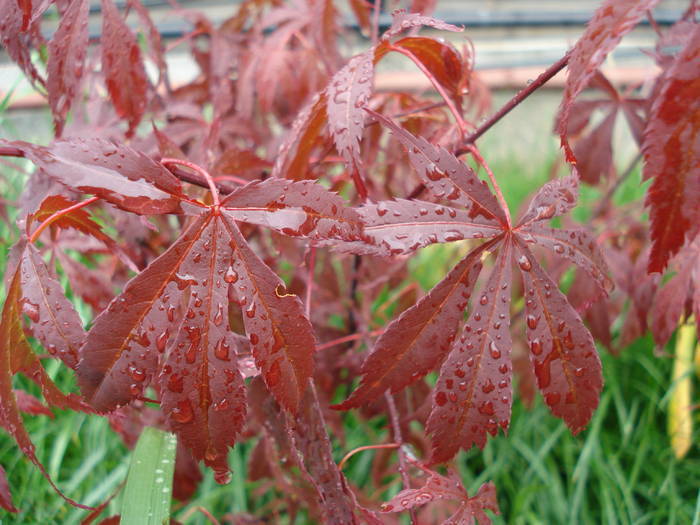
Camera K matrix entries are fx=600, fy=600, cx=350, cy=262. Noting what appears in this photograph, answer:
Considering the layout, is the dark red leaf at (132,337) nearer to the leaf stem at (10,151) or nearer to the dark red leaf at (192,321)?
the dark red leaf at (192,321)

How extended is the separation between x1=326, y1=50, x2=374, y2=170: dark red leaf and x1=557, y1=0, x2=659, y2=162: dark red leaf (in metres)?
0.18

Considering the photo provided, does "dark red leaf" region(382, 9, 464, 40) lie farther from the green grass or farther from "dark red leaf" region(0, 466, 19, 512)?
the green grass

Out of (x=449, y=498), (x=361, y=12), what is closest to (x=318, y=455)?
(x=449, y=498)

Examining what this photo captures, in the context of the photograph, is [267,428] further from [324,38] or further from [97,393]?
[324,38]

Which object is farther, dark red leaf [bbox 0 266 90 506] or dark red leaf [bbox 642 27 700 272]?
dark red leaf [bbox 0 266 90 506]

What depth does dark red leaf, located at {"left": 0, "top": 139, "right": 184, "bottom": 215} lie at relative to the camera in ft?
1.44

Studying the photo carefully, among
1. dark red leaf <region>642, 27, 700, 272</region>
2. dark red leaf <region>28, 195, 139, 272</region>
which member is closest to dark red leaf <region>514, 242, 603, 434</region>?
dark red leaf <region>642, 27, 700, 272</region>

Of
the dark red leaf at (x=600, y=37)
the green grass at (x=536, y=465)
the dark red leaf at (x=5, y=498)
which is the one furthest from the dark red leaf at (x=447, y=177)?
the green grass at (x=536, y=465)

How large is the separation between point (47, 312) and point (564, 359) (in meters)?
0.45

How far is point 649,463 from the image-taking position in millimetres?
1363

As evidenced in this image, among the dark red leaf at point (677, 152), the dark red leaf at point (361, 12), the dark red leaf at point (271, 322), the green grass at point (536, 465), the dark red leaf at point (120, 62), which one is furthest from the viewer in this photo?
the green grass at point (536, 465)

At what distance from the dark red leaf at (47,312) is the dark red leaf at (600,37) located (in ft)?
1.44

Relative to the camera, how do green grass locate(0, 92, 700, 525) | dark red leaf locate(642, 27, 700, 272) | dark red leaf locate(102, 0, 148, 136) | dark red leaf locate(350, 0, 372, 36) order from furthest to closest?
green grass locate(0, 92, 700, 525) → dark red leaf locate(350, 0, 372, 36) → dark red leaf locate(102, 0, 148, 136) → dark red leaf locate(642, 27, 700, 272)

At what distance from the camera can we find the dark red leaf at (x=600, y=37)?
389 millimetres
